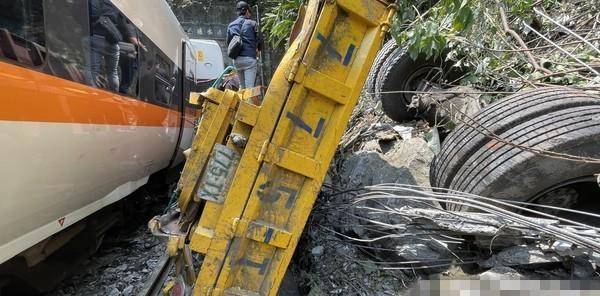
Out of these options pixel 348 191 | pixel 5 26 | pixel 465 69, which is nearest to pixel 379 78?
pixel 465 69

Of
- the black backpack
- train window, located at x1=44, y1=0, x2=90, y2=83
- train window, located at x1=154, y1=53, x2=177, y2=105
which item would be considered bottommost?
train window, located at x1=44, y1=0, x2=90, y2=83

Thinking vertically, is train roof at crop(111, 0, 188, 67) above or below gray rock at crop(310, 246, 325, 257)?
above

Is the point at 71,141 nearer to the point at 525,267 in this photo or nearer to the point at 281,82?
the point at 281,82

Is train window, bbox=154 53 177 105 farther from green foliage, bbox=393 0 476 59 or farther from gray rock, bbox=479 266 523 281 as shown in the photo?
gray rock, bbox=479 266 523 281

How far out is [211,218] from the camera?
2.01 metres

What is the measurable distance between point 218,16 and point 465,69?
1345cm

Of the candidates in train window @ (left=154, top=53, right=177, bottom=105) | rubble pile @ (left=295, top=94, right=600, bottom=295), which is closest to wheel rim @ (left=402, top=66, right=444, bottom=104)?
rubble pile @ (left=295, top=94, right=600, bottom=295)

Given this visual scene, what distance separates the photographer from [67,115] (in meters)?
2.14

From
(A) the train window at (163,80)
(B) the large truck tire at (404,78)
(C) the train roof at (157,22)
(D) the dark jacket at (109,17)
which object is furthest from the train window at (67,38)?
(B) the large truck tire at (404,78)

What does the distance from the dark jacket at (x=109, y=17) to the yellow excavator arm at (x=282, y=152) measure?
1406mm

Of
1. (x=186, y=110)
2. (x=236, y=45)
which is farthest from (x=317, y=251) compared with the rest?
(x=236, y=45)

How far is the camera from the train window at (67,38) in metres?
2.13

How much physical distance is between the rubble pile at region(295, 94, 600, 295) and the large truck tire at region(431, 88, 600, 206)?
13 cm

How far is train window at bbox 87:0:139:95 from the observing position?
2.66m
